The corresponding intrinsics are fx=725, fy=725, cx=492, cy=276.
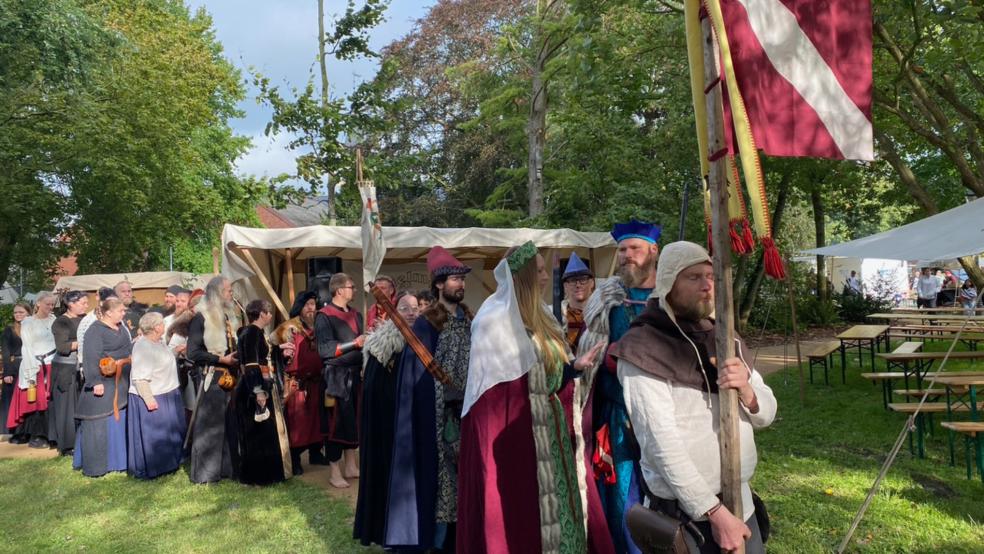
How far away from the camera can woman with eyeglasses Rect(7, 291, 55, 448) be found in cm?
920

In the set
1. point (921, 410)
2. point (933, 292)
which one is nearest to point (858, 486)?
Result: point (921, 410)

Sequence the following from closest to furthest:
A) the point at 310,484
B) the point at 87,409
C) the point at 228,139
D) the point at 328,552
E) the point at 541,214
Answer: the point at 328,552 → the point at 310,484 → the point at 87,409 → the point at 541,214 → the point at 228,139

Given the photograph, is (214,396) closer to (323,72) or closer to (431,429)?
(431,429)

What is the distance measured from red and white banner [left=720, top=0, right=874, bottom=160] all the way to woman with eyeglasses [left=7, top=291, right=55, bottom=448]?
9517mm

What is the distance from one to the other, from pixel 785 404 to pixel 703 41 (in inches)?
330

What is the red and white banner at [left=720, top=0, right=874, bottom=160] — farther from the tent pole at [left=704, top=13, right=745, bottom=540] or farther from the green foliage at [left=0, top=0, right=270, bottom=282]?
the green foliage at [left=0, top=0, right=270, bottom=282]

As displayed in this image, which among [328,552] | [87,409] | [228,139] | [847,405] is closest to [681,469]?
[328,552]

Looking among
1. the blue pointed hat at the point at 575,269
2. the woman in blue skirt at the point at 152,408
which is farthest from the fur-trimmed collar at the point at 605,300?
the woman in blue skirt at the point at 152,408

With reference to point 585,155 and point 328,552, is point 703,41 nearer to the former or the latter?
point 328,552

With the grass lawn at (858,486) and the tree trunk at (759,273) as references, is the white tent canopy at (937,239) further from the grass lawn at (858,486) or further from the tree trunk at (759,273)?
the tree trunk at (759,273)

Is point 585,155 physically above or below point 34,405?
above

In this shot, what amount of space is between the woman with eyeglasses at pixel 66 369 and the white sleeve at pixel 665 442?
8199 millimetres

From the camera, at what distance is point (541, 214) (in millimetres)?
15820

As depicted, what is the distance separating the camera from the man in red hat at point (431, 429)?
4422 mm
